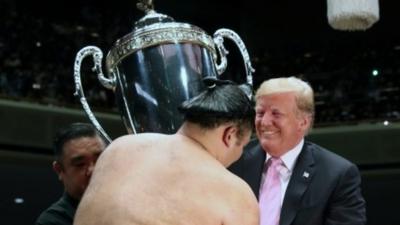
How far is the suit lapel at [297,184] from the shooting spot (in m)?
1.93

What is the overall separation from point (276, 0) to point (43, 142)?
459cm

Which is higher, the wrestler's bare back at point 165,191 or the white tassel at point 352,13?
the white tassel at point 352,13

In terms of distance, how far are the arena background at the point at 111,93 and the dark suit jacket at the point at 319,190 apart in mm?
5552

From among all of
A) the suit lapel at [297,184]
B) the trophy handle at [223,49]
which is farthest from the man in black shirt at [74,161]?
the suit lapel at [297,184]

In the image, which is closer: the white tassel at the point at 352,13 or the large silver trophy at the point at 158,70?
the large silver trophy at the point at 158,70

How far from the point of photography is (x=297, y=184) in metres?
1.97

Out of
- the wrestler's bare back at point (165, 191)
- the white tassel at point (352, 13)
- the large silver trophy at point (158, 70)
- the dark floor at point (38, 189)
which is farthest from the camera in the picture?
the dark floor at point (38, 189)

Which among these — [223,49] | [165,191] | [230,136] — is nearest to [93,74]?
[223,49]

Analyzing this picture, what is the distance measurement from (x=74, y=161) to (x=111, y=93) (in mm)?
6241

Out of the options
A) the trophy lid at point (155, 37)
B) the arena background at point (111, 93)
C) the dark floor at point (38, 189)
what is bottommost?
the dark floor at point (38, 189)

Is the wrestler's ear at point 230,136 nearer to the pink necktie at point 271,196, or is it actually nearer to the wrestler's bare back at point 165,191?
the wrestler's bare back at point 165,191

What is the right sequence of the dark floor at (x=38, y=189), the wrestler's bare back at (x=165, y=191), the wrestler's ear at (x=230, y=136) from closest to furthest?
the wrestler's bare back at (x=165, y=191)
the wrestler's ear at (x=230, y=136)
the dark floor at (x=38, y=189)

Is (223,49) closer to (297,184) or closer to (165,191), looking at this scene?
(297,184)

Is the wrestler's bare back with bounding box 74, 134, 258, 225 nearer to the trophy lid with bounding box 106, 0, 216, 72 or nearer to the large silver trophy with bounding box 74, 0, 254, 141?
the large silver trophy with bounding box 74, 0, 254, 141
